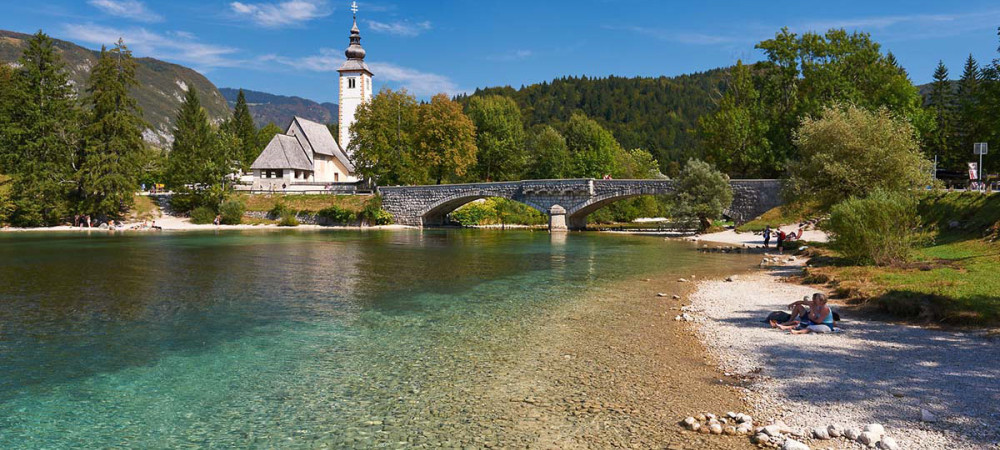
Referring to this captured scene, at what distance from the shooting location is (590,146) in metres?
84.1

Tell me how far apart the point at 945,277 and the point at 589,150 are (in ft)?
221

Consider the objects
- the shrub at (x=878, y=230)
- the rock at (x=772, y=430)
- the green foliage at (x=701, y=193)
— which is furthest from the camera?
the green foliage at (x=701, y=193)

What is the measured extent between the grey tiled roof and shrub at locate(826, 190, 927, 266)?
6741cm

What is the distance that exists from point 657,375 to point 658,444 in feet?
9.48

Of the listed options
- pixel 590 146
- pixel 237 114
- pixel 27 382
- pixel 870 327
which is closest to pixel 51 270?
pixel 27 382

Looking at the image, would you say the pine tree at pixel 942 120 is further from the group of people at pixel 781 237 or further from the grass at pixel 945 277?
the grass at pixel 945 277

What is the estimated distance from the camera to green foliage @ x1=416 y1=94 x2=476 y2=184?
6531 centimetres

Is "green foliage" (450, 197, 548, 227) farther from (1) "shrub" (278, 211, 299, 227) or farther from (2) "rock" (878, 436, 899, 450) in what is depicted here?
(2) "rock" (878, 436, 899, 450)

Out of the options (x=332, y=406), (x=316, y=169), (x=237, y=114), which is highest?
(x=237, y=114)

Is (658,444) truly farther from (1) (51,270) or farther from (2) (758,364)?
(1) (51,270)

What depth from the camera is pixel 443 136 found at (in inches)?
2586

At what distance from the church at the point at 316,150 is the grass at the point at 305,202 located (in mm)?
4694

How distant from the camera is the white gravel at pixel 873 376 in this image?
7056mm

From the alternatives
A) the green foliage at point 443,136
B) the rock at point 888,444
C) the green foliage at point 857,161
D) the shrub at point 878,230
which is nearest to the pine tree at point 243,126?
the green foliage at point 443,136
